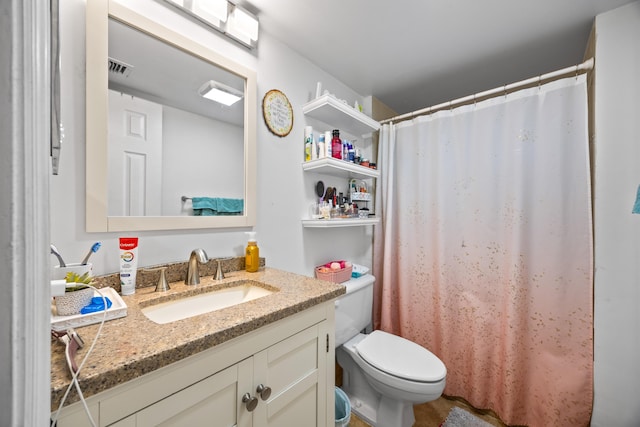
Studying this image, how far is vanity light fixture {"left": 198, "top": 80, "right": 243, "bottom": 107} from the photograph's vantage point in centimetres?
109

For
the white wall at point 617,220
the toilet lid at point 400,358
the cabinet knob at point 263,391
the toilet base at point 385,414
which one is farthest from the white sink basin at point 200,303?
the white wall at point 617,220

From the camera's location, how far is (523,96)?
1386mm

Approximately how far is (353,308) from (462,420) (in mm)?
873

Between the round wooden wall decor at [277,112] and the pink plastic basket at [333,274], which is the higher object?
the round wooden wall decor at [277,112]

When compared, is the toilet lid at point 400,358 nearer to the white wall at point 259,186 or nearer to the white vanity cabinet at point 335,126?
the white wall at point 259,186

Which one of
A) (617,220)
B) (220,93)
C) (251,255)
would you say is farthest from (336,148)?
(617,220)

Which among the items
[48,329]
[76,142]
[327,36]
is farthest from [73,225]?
[327,36]

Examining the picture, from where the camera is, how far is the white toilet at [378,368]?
1.17 m

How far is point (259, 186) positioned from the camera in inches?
50.3

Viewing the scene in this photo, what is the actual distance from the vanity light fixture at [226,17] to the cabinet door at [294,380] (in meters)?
1.31

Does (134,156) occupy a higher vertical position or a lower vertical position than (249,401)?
higher

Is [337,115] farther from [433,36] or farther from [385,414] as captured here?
[385,414]

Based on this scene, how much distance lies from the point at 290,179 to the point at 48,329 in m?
1.20

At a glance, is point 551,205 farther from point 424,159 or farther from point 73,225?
point 73,225
